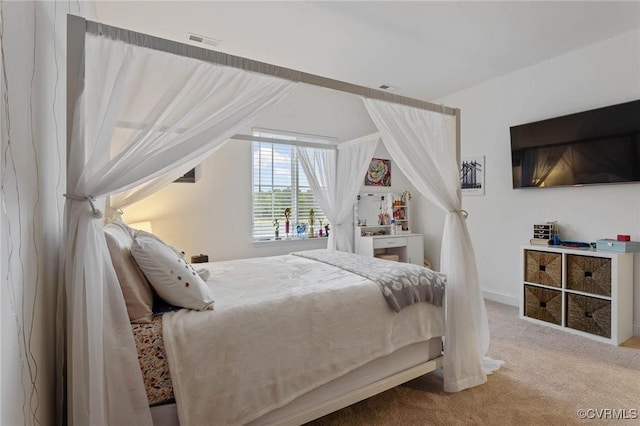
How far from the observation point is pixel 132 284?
147 centimetres

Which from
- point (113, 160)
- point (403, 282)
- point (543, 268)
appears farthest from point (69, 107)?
point (543, 268)

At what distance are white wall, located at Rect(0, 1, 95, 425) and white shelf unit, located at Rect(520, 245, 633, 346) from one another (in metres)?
3.99

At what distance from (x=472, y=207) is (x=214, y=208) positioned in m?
3.49

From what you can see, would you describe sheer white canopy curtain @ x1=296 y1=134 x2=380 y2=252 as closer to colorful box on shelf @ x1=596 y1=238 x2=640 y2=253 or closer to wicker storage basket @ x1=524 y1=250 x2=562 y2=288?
wicker storage basket @ x1=524 y1=250 x2=562 y2=288

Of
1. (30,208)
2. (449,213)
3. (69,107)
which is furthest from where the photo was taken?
(449,213)

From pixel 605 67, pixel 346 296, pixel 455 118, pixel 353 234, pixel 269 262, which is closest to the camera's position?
pixel 346 296

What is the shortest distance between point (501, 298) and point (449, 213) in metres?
2.53

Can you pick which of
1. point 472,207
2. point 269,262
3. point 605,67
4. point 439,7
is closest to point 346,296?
point 269,262

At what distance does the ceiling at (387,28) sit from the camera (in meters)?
2.55

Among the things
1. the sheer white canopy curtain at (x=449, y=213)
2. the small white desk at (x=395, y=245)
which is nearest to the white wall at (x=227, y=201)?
the small white desk at (x=395, y=245)

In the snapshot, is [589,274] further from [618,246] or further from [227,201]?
[227,201]

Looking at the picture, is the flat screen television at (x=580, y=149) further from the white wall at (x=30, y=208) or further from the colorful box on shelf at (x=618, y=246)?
the white wall at (x=30, y=208)

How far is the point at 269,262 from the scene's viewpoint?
2859 millimetres

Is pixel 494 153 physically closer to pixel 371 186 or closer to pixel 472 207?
pixel 472 207
